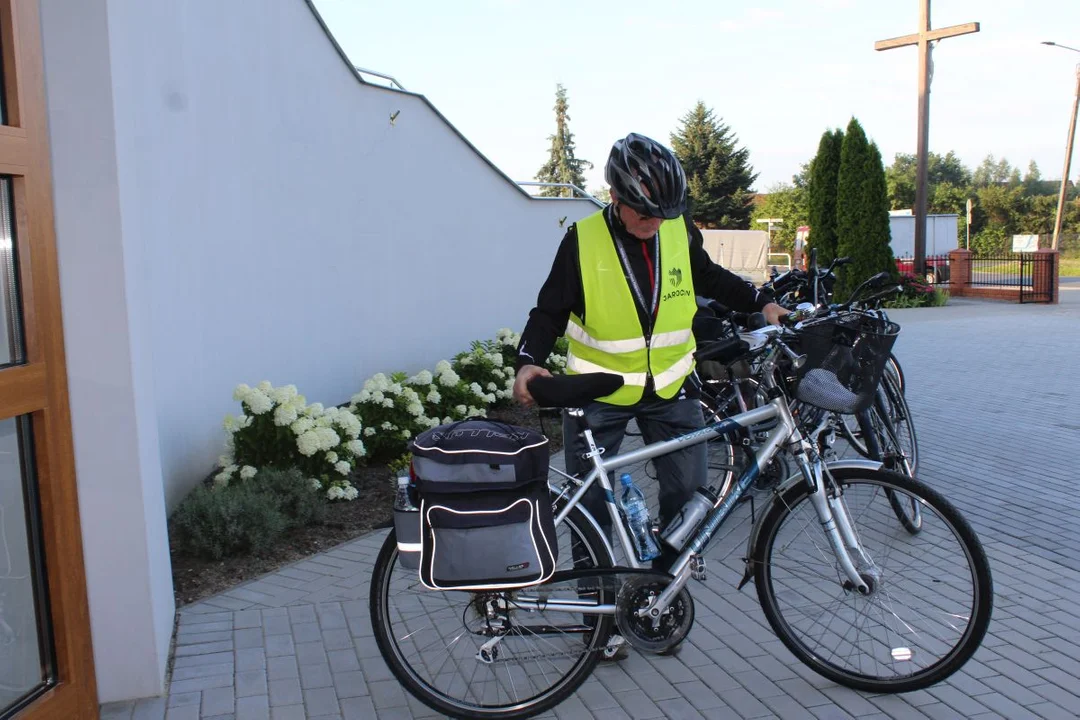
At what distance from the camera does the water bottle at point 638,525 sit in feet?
11.1

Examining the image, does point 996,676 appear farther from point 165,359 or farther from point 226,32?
point 226,32

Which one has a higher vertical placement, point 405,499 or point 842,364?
point 842,364

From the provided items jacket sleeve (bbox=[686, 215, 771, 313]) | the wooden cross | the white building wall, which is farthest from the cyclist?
the wooden cross

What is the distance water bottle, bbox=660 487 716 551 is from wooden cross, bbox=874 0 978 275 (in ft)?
74.2

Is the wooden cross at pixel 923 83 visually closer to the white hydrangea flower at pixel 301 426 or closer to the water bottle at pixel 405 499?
the white hydrangea flower at pixel 301 426

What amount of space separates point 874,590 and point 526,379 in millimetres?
1418

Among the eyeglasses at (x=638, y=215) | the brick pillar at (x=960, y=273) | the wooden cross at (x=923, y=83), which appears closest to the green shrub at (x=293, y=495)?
the eyeglasses at (x=638, y=215)

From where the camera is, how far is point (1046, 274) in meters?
21.8

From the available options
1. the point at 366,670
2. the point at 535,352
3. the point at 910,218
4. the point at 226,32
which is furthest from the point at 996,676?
the point at 910,218

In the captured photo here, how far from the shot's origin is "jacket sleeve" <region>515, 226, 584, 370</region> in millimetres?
3512

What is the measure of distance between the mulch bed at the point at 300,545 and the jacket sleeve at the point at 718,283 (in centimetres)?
86

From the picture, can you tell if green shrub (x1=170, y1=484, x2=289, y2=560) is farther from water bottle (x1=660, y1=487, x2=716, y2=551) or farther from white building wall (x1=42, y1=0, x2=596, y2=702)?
water bottle (x1=660, y1=487, x2=716, y2=551)

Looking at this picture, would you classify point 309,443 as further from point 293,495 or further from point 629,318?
point 629,318

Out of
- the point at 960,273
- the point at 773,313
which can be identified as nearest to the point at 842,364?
the point at 773,313
